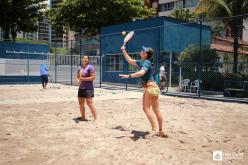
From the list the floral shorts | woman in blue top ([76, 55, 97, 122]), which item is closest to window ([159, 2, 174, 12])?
woman in blue top ([76, 55, 97, 122])

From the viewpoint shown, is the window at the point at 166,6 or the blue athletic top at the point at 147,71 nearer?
the blue athletic top at the point at 147,71

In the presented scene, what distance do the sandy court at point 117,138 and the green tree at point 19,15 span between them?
2258cm

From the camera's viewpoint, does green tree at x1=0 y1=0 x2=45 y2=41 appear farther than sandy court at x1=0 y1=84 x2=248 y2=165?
Yes

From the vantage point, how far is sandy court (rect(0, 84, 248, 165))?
18.5ft

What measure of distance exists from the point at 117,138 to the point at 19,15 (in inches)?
1115

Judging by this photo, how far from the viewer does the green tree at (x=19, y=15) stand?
31.5 meters

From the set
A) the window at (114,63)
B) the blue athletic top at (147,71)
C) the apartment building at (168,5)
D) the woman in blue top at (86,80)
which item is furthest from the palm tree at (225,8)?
the apartment building at (168,5)

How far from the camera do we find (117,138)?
707 centimetres

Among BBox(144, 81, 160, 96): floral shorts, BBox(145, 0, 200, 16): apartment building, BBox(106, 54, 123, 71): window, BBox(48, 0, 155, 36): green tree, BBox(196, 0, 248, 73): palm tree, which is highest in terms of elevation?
BBox(145, 0, 200, 16): apartment building

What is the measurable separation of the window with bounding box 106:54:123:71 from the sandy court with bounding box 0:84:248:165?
15.6m

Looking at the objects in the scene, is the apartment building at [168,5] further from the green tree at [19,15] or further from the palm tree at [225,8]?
the palm tree at [225,8]

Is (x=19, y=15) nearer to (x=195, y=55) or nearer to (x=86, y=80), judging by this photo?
(x=195, y=55)

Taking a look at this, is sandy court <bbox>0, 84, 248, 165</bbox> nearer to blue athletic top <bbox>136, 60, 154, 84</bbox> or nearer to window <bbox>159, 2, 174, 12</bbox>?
blue athletic top <bbox>136, 60, 154, 84</bbox>

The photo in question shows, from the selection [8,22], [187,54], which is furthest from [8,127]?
[8,22]
